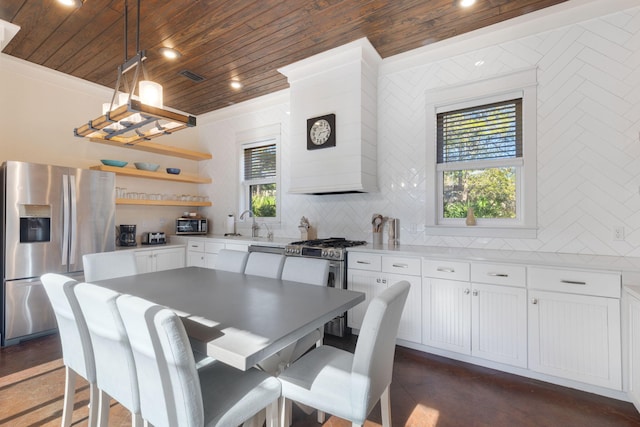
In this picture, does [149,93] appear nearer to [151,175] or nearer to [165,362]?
[165,362]

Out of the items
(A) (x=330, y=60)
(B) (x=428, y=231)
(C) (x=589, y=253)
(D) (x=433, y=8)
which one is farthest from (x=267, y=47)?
(C) (x=589, y=253)

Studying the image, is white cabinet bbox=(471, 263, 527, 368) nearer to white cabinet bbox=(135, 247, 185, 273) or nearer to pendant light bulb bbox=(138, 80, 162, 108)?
pendant light bulb bbox=(138, 80, 162, 108)

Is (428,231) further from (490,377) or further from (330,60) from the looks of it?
(330,60)

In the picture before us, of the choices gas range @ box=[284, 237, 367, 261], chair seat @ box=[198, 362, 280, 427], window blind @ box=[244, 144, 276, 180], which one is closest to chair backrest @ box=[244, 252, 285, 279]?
gas range @ box=[284, 237, 367, 261]

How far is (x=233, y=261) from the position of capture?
2742 mm

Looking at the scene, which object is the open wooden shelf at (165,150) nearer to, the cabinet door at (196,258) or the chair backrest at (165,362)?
the cabinet door at (196,258)

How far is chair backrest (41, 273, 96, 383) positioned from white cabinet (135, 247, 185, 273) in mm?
2247

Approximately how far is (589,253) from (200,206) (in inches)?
200

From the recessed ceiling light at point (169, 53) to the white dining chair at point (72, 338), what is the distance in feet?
7.83

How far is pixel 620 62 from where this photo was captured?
2398 millimetres

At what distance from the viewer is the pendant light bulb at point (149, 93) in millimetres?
2002

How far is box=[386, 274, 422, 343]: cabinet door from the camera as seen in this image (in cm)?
→ 274

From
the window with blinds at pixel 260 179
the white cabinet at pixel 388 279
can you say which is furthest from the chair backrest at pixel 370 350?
the window with blinds at pixel 260 179

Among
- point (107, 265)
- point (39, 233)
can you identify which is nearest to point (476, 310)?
point (107, 265)
